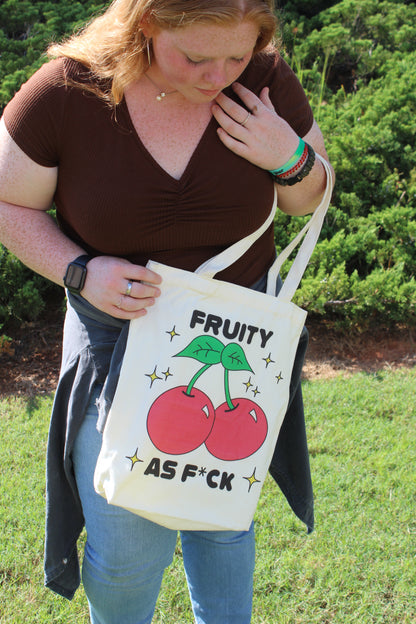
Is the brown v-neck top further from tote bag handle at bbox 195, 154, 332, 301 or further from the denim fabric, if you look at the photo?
the denim fabric

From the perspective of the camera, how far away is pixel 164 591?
235 cm

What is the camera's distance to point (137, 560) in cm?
158

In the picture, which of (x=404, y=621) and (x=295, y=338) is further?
(x=404, y=621)

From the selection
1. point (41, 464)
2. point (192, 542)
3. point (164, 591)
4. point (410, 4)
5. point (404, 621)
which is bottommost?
point (41, 464)

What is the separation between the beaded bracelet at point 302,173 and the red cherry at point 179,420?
61 centimetres

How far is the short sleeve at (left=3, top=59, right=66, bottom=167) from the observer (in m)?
1.41

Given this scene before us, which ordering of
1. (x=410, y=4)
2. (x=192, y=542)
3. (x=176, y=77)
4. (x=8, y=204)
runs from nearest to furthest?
1. (x=176, y=77)
2. (x=8, y=204)
3. (x=192, y=542)
4. (x=410, y=4)

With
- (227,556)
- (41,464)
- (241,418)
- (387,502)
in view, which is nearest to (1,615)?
(41,464)

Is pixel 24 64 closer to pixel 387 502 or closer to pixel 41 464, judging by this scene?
pixel 41 464

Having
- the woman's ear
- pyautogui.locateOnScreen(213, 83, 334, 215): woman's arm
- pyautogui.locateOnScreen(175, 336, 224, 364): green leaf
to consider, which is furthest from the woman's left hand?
pyautogui.locateOnScreen(175, 336, 224, 364): green leaf

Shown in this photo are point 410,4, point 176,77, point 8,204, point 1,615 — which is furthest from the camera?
point 410,4

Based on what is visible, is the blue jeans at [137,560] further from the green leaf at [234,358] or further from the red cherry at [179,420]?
the green leaf at [234,358]

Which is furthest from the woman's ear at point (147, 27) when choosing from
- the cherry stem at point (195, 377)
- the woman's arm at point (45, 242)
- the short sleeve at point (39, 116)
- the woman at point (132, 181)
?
the cherry stem at point (195, 377)

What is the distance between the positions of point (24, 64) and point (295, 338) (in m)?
4.51
